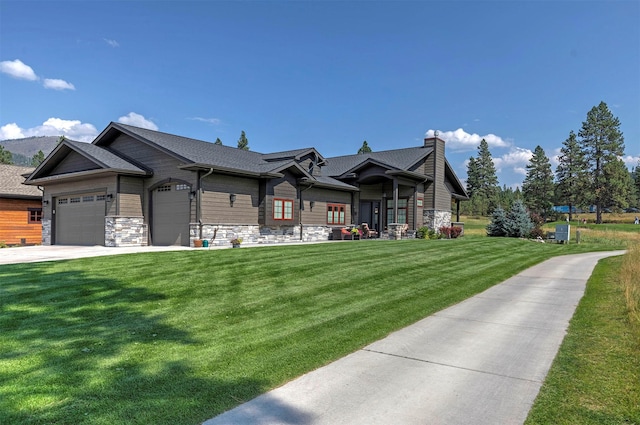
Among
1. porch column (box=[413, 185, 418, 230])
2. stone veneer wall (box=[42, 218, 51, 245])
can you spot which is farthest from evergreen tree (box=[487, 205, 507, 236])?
stone veneer wall (box=[42, 218, 51, 245])

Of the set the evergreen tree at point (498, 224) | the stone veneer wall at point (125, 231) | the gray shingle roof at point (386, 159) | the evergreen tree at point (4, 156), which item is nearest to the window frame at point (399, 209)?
the gray shingle roof at point (386, 159)

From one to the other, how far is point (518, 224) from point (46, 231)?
1152 inches

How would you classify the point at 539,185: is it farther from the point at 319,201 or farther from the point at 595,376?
the point at 595,376

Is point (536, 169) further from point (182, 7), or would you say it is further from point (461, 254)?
point (182, 7)

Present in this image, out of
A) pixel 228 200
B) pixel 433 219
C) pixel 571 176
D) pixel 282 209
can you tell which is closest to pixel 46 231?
pixel 228 200

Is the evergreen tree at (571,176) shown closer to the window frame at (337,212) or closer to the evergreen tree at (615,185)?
the evergreen tree at (615,185)

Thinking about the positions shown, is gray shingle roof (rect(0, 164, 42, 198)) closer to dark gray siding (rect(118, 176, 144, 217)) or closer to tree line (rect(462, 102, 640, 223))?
dark gray siding (rect(118, 176, 144, 217))

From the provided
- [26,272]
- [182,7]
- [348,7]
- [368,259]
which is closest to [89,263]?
[26,272]

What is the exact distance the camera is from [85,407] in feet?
10.4

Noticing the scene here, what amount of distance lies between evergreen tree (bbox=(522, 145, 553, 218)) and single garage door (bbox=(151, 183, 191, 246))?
58.6m

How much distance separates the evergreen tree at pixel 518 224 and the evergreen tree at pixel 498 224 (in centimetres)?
19

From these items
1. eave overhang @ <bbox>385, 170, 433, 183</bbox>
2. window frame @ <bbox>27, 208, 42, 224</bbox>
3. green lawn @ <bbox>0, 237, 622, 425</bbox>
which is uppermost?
eave overhang @ <bbox>385, 170, 433, 183</bbox>

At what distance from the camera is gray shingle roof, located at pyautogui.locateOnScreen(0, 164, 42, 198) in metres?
23.1

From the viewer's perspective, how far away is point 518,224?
26000mm
